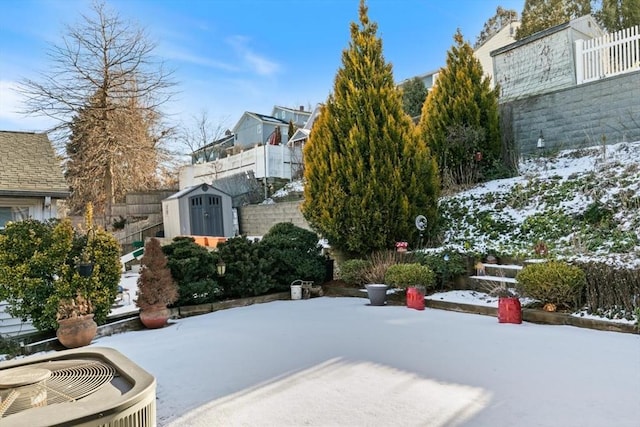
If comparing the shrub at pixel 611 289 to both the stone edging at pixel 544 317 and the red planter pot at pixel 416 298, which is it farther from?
the red planter pot at pixel 416 298

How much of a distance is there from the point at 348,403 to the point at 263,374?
940mm

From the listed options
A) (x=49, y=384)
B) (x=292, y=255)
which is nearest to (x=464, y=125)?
(x=292, y=255)

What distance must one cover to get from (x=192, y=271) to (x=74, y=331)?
1.93 metres

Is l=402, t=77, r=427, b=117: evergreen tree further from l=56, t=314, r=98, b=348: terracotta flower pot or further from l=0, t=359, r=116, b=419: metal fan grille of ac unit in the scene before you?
l=0, t=359, r=116, b=419: metal fan grille of ac unit

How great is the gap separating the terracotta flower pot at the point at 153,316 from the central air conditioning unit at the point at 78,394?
137 inches

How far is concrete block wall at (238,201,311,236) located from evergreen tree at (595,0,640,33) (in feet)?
43.3

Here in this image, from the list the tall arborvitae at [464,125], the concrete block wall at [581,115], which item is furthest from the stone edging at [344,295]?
the concrete block wall at [581,115]

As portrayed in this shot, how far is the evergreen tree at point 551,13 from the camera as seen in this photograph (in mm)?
14961

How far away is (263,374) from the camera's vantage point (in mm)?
3471

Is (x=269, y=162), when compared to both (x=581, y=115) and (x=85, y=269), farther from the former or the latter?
(x=85, y=269)

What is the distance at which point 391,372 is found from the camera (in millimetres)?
3395

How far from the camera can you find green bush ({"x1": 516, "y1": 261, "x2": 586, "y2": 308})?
4754 mm

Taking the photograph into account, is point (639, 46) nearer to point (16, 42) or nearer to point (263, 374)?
point (263, 374)

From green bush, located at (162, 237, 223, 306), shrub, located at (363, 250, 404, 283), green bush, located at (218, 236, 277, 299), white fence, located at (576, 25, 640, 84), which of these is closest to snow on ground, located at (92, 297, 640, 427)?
green bush, located at (162, 237, 223, 306)
